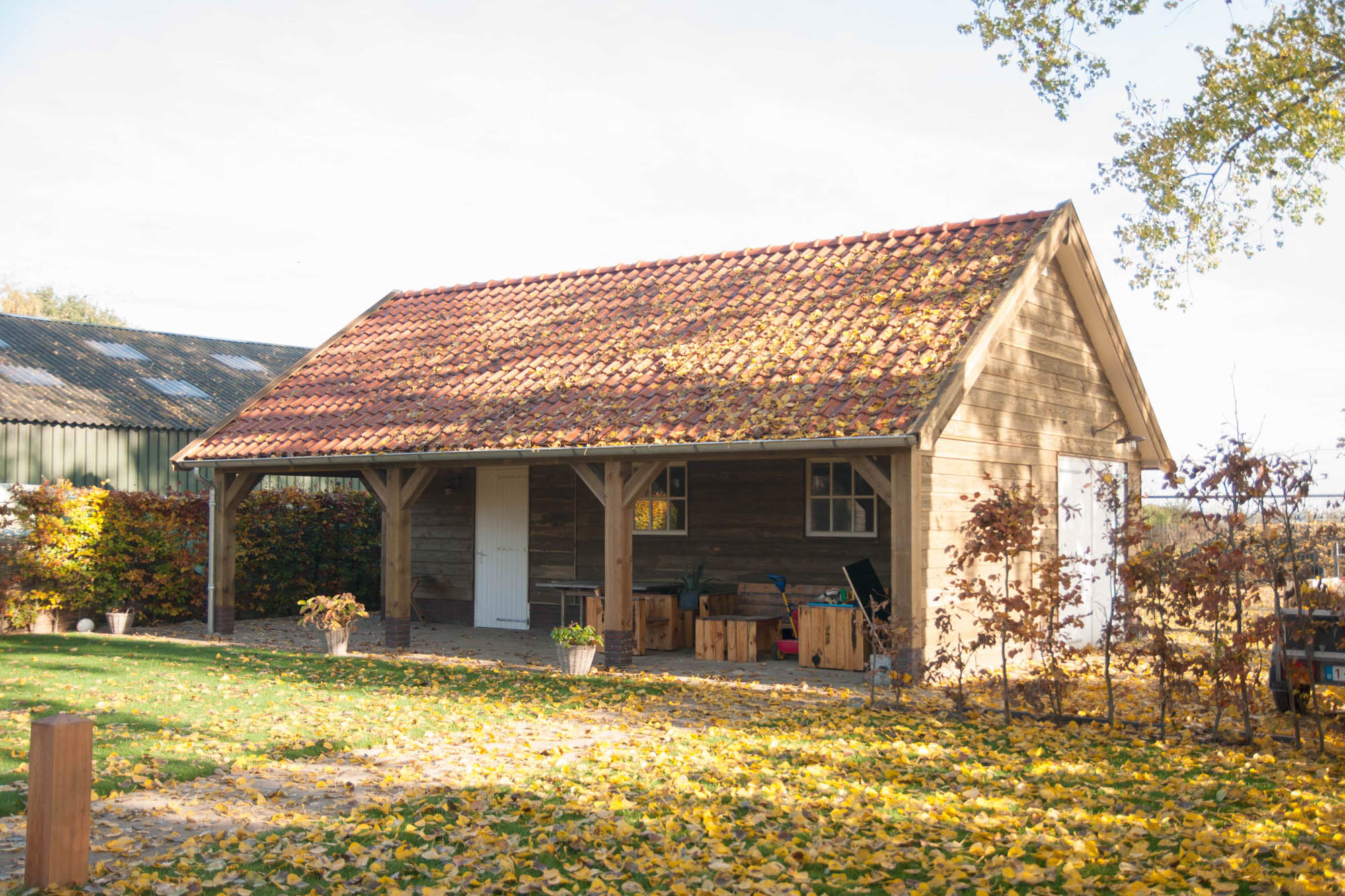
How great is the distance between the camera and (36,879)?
16.1ft

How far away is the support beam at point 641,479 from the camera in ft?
40.2

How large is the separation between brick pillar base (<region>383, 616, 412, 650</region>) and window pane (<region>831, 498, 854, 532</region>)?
5723mm

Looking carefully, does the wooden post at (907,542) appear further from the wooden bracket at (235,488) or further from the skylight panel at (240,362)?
the skylight panel at (240,362)

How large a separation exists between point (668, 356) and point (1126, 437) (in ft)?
24.3

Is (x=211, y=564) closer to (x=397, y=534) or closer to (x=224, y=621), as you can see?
(x=224, y=621)

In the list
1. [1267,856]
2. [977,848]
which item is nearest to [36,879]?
[977,848]

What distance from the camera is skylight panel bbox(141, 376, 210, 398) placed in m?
27.0

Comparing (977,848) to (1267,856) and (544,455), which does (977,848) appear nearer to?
(1267,856)

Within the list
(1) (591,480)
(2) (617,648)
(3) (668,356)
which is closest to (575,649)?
(2) (617,648)

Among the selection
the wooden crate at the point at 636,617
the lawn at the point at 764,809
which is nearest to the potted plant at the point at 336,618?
the wooden crate at the point at 636,617

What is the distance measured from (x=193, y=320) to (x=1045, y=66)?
303 ft

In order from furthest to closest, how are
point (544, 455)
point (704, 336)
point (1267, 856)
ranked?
point (704, 336) < point (544, 455) < point (1267, 856)

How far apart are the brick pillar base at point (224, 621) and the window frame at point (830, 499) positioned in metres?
8.41

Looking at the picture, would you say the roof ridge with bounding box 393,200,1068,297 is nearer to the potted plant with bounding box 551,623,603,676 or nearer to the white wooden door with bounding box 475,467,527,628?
the white wooden door with bounding box 475,467,527,628
